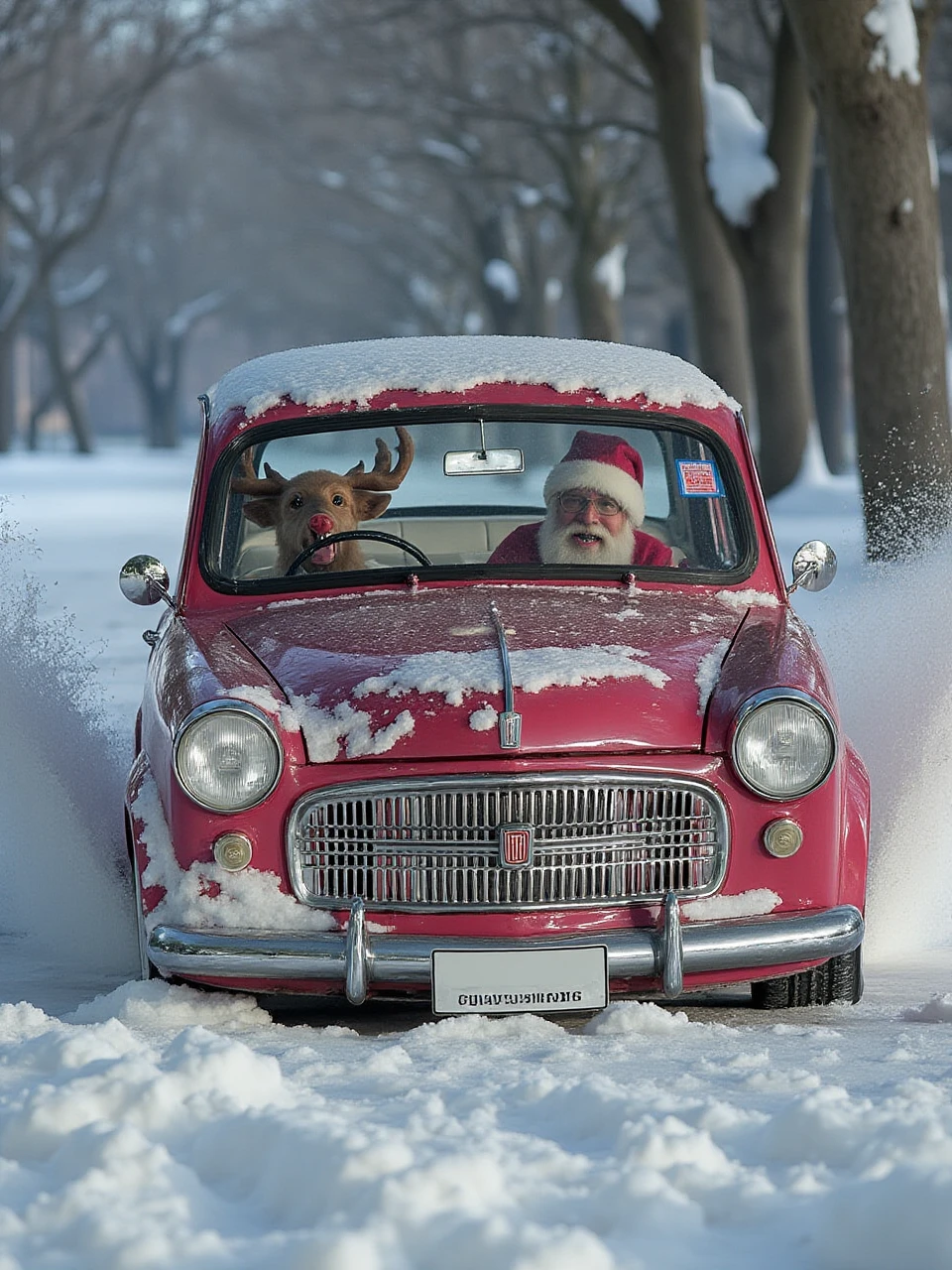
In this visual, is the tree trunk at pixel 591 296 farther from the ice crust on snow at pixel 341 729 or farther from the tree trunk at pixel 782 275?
the ice crust on snow at pixel 341 729

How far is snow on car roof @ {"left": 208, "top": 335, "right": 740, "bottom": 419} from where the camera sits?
551 centimetres

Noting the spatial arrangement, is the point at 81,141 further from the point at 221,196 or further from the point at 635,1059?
the point at 635,1059

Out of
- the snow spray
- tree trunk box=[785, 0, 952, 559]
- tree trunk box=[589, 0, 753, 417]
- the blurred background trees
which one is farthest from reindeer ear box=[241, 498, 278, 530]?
tree trunk box=[589, 0, 753, 417]

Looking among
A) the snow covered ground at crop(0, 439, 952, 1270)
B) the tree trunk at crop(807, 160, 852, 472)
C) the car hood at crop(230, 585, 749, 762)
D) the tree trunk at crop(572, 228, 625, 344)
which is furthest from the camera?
the tree trunk at crop(807, 160, 852, 472)

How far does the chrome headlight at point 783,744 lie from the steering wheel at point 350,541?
123cm

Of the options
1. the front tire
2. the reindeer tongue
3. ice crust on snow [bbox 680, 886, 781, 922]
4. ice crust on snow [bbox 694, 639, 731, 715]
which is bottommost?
the front tire

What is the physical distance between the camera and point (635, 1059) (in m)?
3.99

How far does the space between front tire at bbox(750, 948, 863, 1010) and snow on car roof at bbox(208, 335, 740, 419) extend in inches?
66.1

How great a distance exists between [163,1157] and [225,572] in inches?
95.8

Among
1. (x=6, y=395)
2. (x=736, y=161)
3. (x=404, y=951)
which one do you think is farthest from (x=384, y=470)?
(x=6, y=395)

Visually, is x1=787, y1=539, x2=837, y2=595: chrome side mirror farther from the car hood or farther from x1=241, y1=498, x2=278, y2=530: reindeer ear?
x1=241, y1=498, x2=278, y2=530: reindeer ear

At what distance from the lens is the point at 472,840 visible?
4.30 m

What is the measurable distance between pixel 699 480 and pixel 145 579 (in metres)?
1.50

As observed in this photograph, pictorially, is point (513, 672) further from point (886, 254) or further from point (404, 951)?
point (886, 254)
